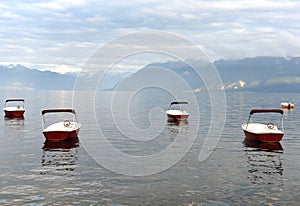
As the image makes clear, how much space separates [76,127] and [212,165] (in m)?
26.6

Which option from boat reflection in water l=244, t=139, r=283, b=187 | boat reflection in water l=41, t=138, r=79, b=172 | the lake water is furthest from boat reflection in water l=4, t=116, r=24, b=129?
boat reflection in water l=244, t=139, r=283, b=187

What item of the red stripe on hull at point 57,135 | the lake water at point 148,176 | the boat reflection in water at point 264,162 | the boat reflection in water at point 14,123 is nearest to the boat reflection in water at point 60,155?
the lake water at point 148,176

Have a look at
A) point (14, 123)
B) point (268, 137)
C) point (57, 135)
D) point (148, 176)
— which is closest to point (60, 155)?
point (57, 135)

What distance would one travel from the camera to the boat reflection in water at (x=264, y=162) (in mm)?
32603

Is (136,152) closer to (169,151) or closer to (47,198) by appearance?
(169,151)

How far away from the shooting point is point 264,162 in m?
40.5

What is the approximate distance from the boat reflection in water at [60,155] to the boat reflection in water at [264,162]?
1860 centimetres

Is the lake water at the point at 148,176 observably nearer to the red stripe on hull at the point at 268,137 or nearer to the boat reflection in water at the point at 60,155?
the boat reflection in water at the point at 60,155

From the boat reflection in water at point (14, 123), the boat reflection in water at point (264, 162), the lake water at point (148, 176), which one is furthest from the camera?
the boat reflection in water at point (14, 123)

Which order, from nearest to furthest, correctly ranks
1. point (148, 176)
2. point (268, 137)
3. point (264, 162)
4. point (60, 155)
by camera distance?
point (148, 176)
point (264, 162)
point (60, 155)
point (268, 137)

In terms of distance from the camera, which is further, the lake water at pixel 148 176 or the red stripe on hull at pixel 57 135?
the red stripe on hull at pixel 57 135

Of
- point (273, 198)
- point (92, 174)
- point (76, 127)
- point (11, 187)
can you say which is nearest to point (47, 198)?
point (11, 187)

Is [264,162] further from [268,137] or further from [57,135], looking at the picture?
[57,135]

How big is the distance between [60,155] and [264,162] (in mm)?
24433
